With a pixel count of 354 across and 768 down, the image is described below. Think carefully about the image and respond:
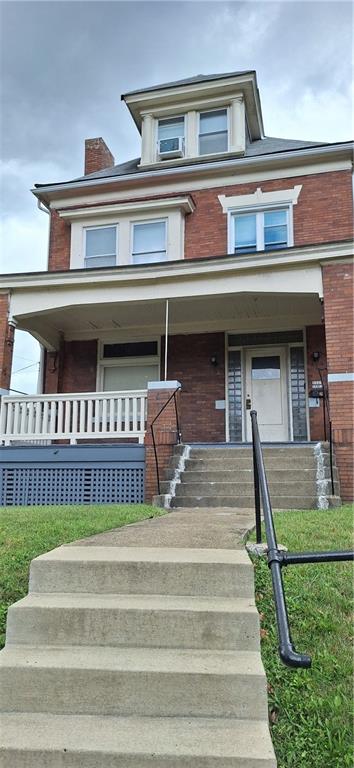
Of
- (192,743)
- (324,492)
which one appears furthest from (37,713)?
(324,492)

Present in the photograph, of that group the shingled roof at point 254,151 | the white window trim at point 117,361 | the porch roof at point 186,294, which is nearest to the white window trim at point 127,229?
the shingled roof at point 254,151

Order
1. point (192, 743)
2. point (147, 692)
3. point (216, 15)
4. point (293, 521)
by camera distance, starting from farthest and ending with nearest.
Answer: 1. point (216, 15)
2. point (293, 521)
3. point (147, 692)
4. point (192, 743)

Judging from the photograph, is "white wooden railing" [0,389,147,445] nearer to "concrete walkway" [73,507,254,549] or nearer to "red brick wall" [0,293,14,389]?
"red brick wall" [0,293,14,389]

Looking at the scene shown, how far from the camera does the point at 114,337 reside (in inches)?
524

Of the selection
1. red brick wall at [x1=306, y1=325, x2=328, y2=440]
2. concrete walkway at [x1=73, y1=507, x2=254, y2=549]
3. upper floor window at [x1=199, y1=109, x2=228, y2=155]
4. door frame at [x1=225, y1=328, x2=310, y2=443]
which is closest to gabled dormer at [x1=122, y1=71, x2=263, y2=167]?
upper floor window at [x1=199, y1=109, x2=228, y2=155]

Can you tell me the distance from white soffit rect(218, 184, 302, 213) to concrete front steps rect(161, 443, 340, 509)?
21.0 ft

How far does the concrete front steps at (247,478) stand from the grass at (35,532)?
115 centimetres

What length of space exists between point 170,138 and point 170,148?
320 mm

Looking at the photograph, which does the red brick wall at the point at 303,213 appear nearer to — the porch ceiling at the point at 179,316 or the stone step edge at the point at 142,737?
the porch ceiling at the point at 179,316

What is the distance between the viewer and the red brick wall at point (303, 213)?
12.4 m

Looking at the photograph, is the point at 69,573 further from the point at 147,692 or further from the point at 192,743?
the point at 192,743

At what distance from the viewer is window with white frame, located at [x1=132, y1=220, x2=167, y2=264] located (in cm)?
1326

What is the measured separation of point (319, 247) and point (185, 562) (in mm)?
7132

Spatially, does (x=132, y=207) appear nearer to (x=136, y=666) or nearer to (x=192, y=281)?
(x=192, y=281)
